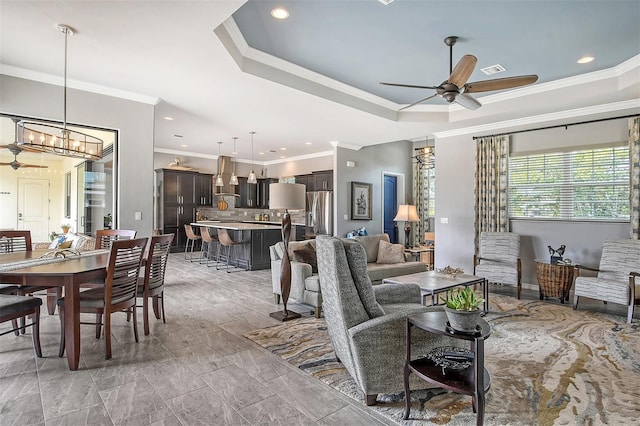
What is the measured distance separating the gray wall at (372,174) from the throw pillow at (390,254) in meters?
3.05

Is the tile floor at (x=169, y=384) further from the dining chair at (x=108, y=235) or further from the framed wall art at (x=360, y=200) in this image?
the framed wall art at (x=360, y=200)

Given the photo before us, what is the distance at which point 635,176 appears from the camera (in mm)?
4672

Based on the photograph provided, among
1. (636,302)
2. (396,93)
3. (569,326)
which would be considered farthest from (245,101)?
(636,302)

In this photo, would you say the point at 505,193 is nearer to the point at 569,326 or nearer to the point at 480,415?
the point at 569,326

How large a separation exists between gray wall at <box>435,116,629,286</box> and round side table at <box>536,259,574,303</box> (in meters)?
0.64

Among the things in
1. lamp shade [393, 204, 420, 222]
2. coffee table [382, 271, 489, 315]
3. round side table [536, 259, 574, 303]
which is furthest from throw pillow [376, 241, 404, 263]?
round side table [536, 259, 574, 303]

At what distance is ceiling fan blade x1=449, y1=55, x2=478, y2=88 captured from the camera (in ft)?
10.1

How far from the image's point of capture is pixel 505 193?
233 inches

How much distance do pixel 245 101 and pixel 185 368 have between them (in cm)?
369

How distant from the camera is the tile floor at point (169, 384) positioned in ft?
6.66

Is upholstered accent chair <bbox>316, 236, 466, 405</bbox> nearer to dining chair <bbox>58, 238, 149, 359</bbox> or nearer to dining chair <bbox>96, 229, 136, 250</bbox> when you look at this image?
dining chair <bbox>58, 238, 149, 359</bbox>

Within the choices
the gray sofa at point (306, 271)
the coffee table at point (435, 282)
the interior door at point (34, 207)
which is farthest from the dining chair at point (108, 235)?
the coffee table at point (435, 282)

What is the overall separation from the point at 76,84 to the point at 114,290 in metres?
2.87

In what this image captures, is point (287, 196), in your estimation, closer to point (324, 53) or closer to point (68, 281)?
point (324, 53)
